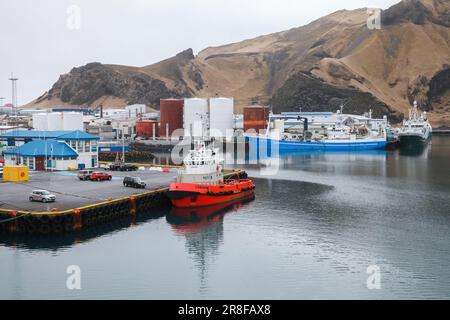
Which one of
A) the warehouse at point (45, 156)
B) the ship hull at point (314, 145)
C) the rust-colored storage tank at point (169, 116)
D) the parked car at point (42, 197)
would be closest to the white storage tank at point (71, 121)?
the warehouse at point (45, 156)

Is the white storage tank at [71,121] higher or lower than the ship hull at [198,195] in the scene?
higher

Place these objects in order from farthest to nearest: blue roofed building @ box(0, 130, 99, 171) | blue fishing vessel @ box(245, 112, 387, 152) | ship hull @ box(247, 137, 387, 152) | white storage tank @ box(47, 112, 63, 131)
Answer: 1. blue fishing vessel @ box(245, 112, 387, 152)
2. ship hull @ box(247, 137, 387, 152)
3. white storage tank @ box(47, 112, 63, 131)
4. blue roofed building @ box(0, 130, 99, 171)

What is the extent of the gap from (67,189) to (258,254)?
18569 millimetres

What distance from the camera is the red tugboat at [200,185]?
4459 cm

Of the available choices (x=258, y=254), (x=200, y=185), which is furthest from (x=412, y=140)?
(x=258, y=254)

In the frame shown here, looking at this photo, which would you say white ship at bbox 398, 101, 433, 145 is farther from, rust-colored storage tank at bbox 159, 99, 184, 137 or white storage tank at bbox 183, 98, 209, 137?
rust-colored storage tank at bbox 159, 99, 184, 137

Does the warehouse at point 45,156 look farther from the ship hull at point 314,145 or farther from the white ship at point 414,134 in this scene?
the white ship at point 414,134

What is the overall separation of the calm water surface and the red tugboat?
1.52 metres

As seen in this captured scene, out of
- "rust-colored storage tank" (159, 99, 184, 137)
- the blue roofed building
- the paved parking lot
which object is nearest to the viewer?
the paved parking lot

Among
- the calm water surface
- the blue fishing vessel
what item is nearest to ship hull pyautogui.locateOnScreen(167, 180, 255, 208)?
the calm water surface

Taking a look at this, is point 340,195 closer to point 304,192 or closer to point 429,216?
point 304,192

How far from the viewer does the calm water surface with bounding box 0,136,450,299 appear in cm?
2608

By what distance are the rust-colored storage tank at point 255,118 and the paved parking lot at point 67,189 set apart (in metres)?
71.3

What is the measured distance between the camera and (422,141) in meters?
128
